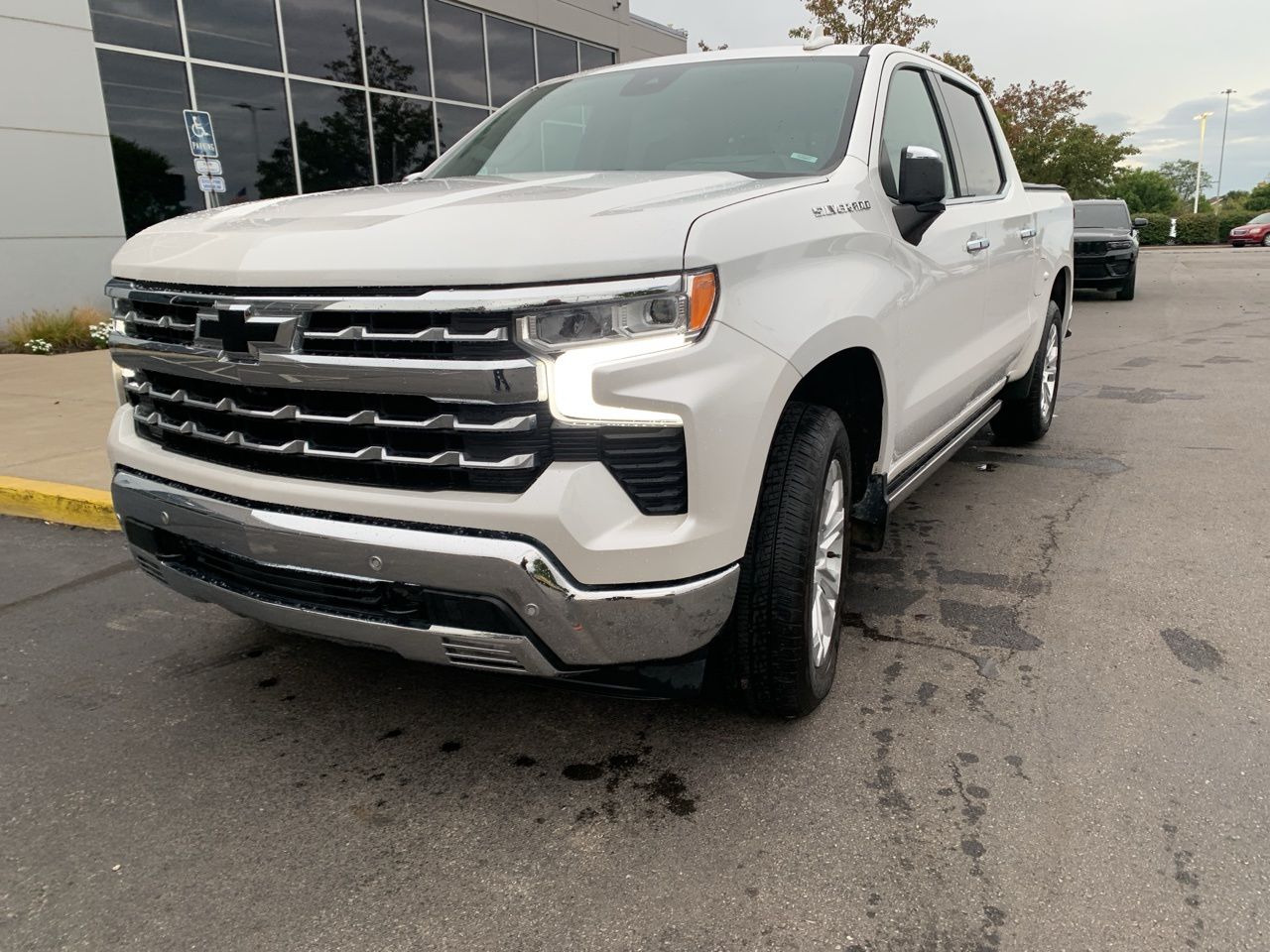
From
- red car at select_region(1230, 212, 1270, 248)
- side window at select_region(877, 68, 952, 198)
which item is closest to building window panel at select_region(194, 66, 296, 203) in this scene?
side window at select_region(877, 68, 952, 198)

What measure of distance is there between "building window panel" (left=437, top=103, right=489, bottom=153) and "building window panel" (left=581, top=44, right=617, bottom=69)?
11.6 feet

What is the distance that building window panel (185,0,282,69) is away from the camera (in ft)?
40.2

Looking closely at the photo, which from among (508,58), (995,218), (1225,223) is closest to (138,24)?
(508,58)

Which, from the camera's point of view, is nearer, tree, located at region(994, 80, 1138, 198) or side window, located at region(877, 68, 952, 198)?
side window, located at region(877, 68, 952, 198)

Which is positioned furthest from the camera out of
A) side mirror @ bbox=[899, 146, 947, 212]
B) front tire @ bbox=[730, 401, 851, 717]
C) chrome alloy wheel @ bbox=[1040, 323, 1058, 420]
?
chrome alloy wheel @ bbox=[1040, 323, 1058, 420]

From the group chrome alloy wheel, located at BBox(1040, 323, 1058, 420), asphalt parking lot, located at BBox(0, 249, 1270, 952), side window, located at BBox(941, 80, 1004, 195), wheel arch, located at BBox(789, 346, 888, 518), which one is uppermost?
side window, located at BBox(941, 80, 1004, 195)

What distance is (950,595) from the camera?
12.6ft

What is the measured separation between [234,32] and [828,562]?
1273 cm

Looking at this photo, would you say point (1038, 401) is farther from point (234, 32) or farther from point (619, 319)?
point (234, 32)

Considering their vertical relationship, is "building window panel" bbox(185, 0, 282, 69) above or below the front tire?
above

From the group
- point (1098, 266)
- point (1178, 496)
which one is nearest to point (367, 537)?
point (1178, 496)

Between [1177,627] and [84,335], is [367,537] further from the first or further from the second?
[84,335]

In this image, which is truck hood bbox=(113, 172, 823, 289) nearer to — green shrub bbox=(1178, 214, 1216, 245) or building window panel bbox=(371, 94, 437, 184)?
building window panel bbox=(371, 94, 437, 184)

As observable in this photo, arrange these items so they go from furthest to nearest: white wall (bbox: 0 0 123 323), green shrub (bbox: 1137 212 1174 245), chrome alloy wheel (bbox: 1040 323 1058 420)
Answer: green shrub (bbox: 1137 212 1174 245), white wall (bbox: 0 0 123 323), chrome alloy wheel (bbox: 1040 323 1058 420)
